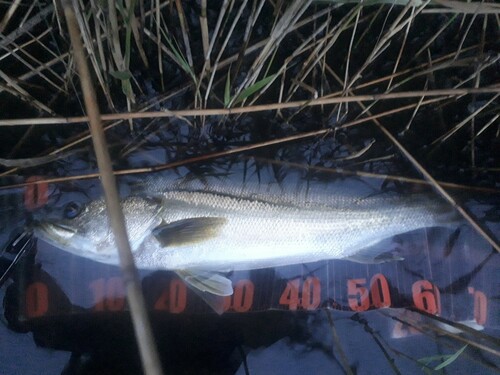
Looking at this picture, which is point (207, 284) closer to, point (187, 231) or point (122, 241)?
point (187, 231)

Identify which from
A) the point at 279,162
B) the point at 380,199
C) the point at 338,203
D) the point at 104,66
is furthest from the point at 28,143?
the point at 380,199

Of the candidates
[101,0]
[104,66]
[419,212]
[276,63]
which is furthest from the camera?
[276,63]

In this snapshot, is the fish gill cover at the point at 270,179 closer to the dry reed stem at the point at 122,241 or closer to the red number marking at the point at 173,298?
the red number marking at the point at 173,298

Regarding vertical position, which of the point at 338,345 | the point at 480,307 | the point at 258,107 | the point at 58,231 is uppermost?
the point at 258,107

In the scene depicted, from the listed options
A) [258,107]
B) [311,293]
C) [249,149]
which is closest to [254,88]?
[258,107]

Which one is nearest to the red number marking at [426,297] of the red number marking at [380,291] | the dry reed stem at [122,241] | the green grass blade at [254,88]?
the red number marking at [380,291]

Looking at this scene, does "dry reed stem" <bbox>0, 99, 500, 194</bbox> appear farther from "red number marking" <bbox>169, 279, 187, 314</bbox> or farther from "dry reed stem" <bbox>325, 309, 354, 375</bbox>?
"dry reed stem" <bbox>325, 309, 354, 375</bbox>

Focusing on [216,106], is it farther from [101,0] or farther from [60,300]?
[60,300]

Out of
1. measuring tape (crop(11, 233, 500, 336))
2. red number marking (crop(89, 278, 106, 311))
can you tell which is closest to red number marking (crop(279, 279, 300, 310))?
measuring tape (crop(11, 233, 500, 336))
